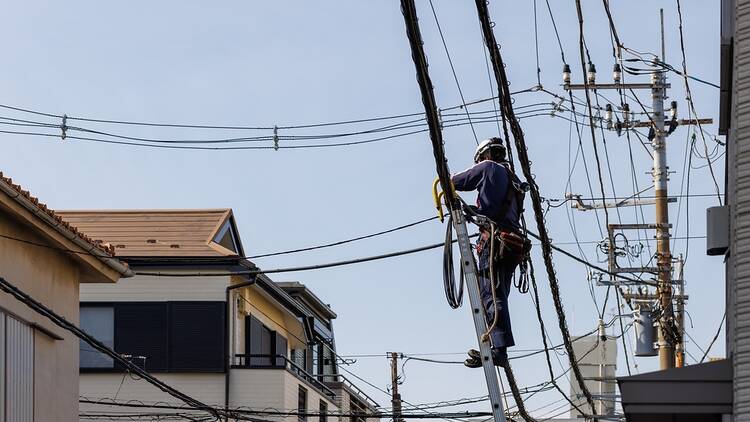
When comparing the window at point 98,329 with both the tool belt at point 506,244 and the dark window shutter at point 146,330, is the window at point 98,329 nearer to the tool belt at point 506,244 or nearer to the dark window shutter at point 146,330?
the dark window shutter at point 146,330

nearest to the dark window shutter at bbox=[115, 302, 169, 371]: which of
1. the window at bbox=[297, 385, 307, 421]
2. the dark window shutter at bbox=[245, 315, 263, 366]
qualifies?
the dark window shutter at bbox=[245, 315, 263, 366]

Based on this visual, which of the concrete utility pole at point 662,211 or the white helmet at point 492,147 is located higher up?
the concrete utility pole at point 662,211

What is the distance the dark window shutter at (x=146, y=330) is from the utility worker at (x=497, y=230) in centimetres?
2219

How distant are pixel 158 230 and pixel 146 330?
3192 mm

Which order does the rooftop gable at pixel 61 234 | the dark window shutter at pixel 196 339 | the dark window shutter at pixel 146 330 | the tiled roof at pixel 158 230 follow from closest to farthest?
1. the rooftop gable at pixel 61 234
2. the dark window shutter at pixel 146 330
3. the dark window shutter at pixel 196 339
4. the tiled roof at pixel 158 230

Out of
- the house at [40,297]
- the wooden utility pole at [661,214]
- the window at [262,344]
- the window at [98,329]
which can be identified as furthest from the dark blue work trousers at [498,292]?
the window at [98,329]

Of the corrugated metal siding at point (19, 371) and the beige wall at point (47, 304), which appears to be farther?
the beige wall at point (47, 304)

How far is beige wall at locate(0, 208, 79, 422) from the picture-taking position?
20328 mm

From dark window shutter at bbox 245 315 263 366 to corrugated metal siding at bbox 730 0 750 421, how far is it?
25271 mm

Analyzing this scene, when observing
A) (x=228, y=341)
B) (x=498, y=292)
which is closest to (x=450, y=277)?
(x=498, y=292)

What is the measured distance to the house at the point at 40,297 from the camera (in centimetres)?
1994

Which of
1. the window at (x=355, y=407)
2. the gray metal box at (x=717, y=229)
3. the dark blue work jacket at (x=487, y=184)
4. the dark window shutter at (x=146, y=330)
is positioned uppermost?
the dark window shutter at (x=146, y=330)

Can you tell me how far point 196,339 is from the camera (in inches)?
1393

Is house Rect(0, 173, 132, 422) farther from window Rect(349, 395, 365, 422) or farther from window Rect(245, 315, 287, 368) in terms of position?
window Rect(349, 395, 365, 422)
